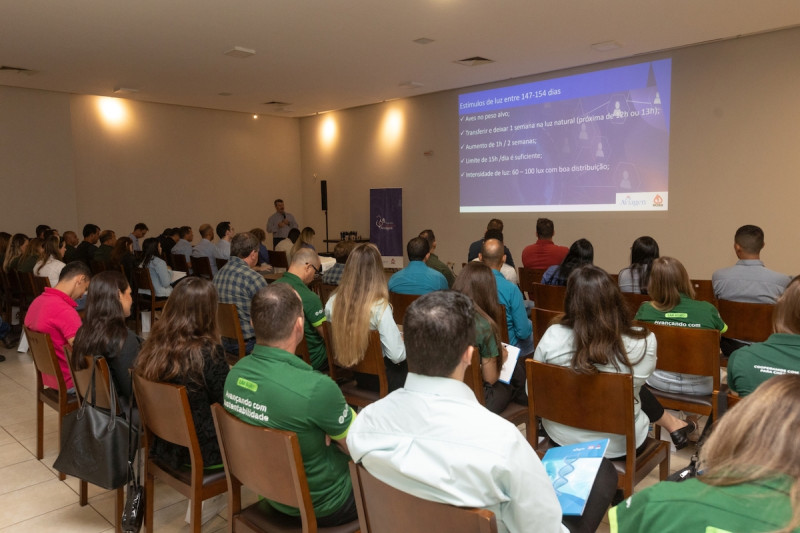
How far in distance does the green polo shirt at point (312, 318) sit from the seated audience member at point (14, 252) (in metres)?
4.62

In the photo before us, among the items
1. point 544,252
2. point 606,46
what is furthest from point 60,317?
point 606,46

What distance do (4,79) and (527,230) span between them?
8.31 m

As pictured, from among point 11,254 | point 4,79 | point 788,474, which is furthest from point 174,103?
point 788,474

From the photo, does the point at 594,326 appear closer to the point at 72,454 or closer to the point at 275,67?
the point at 72,454

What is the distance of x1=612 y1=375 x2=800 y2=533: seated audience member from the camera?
0.88m

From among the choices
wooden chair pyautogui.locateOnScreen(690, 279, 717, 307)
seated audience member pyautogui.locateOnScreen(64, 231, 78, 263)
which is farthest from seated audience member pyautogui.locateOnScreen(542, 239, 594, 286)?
seated audience member pyautogui.locateOnScreen(64, 231, 78, 263)

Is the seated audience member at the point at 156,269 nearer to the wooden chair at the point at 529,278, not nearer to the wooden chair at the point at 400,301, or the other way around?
the wooden chair at the point at 400,301

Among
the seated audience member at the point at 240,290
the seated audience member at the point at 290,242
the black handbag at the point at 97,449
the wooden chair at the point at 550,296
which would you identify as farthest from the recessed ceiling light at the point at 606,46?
the black handbag at the point at 97,449

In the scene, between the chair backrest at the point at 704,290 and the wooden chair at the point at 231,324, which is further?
the chair backrest at the point at 704,290

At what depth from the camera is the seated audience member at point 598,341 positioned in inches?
85.6

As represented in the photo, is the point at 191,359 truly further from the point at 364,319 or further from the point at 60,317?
the point at 60,317

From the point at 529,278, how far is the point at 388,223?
608 cm

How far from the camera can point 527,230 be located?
929cm

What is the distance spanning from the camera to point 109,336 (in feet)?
8.63
